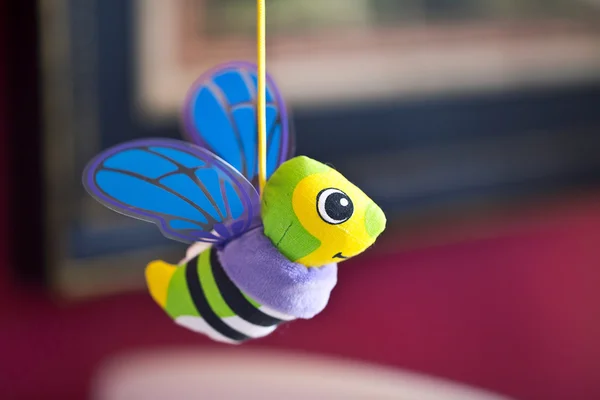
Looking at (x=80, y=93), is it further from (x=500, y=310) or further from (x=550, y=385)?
(x=550, y=385)

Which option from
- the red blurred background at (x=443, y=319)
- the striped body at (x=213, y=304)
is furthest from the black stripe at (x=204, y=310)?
the red blurred background at (x=443, y=319)

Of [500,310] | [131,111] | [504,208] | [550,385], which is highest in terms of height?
[131,111]

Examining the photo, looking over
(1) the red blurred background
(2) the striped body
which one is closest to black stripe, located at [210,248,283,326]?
(2) the striped body

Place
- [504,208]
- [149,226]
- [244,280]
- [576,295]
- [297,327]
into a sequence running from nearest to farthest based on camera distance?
1. [244,280]
2. [149,226]
3. [297,327]
4. [504,208]
5. [576,295]

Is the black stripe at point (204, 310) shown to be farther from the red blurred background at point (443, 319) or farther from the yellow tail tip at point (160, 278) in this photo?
the red blurred background at point (443, 319)

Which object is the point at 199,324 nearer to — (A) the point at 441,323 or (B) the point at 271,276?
(B) the point at 271,276

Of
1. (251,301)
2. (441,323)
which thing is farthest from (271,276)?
(441,323)

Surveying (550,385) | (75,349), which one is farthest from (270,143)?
(550,385)
